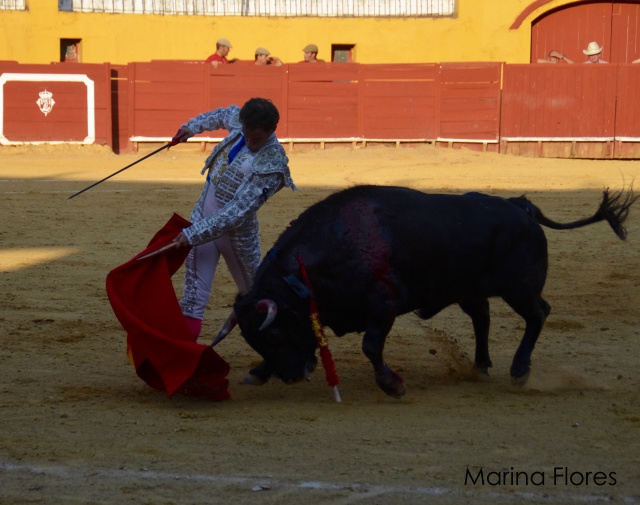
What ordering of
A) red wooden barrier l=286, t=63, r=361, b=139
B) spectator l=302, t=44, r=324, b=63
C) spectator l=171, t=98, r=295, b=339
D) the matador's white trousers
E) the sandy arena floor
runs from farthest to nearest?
spectator l=302, t=44, r=324, b=63, red wooden barrier l=286, t=63, r=361, b=139, the matador's white trousers, spectator l=171, t=98, r=295, b=339, the sandy arena floor

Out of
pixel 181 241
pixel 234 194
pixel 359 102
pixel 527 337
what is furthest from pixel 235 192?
pixel 359 102

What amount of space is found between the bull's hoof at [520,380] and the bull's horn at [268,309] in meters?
1.13

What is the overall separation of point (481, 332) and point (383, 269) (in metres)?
0.81

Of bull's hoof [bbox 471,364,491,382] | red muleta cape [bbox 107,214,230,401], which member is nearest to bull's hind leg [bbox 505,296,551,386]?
bull's hoof [bbox 471,364,491,382]

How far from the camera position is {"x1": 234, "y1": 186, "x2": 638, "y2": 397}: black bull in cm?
409

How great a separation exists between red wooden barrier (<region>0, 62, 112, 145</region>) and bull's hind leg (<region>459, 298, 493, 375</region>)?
1248 centimetres

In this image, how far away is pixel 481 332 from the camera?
466 centimetres

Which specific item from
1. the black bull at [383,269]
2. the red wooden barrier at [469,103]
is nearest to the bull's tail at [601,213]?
the black bull at [383,269]

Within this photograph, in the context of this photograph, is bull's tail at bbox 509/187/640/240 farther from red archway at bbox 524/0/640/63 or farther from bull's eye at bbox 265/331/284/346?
red archway at bbox 524/0/640/63

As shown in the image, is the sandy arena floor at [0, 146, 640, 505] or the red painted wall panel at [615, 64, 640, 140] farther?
the red painted wall panel at [615, 64, 640, 140]

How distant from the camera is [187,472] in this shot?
127 inches

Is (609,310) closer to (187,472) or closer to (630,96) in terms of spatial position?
(187,472)

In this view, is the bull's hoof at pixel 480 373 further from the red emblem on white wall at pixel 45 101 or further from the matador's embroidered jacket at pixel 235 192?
the red emblem on white wall at pixel 45 101

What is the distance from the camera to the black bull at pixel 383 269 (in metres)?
4.09
